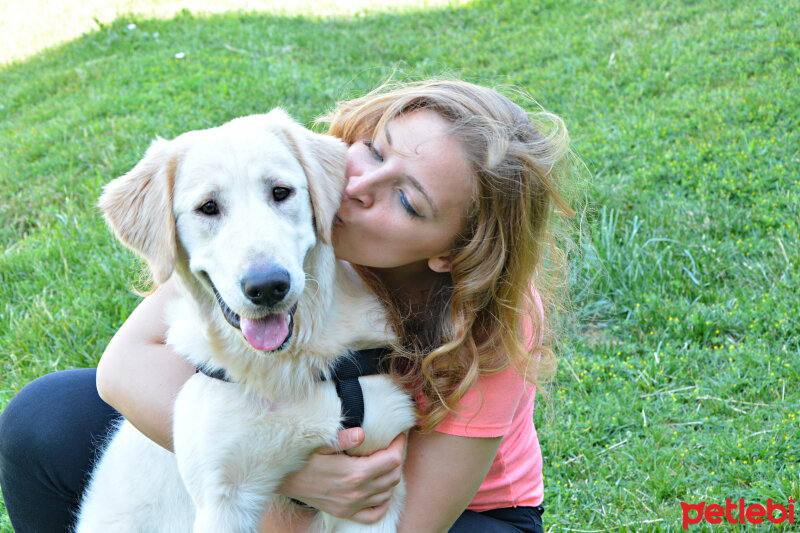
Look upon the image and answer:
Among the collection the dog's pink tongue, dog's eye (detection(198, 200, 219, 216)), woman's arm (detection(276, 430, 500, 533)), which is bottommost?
woman's arm (detection(276, 430, 500, 533))

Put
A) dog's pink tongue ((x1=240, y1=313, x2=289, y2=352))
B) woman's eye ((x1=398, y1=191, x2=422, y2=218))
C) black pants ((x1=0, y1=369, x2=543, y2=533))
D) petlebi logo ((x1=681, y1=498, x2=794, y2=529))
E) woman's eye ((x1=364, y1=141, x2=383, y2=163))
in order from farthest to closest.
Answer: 1. petlebi logo ((x1=681, y1=498, x2=794, y2=529))
2. black pants ((x1=0, y1=369, x2=543, y2=533))
3. woman's eye ((x1=364, y1=141, x2=383, y2=163))
4. woman's eye ((x1=398, y1=191, x2=422, y2=218))
5. dog's pink tongue ((x1=240, y1=313, x2=289, y2=352))

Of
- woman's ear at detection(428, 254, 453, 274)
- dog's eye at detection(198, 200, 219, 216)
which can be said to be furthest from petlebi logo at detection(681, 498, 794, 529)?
dog's eye at detection(198, 200, 219, 216)

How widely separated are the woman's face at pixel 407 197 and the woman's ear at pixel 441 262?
0.08 metres

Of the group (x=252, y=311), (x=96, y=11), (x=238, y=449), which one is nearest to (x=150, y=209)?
(x=252, y=311)

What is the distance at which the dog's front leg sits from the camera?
2104 millimetres

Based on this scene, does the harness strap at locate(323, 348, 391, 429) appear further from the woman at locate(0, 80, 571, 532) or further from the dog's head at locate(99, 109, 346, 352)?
the dog's head at locate(99, 109, 346, 352)

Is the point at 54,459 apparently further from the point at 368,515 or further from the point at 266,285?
the point at 266,285

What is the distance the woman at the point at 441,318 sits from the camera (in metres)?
2.21

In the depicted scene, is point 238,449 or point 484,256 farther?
point 484,256

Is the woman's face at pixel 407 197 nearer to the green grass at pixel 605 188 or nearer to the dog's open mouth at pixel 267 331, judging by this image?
the dog's open mouth at pixel 267 331

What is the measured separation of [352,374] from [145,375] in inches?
27.7

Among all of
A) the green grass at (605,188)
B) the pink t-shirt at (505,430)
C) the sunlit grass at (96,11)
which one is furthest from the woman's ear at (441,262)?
the sunlit grass at (96,11)

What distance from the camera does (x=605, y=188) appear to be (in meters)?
4.75

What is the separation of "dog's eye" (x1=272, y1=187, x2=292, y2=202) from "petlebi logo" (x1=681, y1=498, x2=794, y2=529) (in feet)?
6.37
